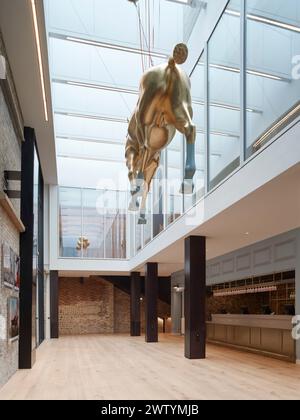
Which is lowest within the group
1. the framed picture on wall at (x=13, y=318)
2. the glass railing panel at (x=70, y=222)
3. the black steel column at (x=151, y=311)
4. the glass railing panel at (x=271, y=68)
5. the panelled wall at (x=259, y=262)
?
the black steel column at (x=151, y=311)

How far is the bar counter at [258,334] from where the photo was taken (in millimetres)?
10969

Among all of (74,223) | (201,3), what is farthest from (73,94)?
(74,223)

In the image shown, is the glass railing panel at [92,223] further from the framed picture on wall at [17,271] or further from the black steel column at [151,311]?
the framed picture on wall at [17,271]

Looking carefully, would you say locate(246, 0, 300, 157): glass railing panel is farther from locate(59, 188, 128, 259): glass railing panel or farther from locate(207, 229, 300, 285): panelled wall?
locate(59, 188, 128, 259): glass railing panel

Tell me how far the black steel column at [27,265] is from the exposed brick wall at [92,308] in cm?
1446

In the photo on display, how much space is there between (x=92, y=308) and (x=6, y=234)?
17513 mm

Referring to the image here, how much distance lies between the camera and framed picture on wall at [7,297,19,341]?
8047 mm

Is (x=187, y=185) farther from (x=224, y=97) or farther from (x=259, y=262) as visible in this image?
(x=259, y=262)

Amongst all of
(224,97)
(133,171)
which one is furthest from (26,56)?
(224,97)

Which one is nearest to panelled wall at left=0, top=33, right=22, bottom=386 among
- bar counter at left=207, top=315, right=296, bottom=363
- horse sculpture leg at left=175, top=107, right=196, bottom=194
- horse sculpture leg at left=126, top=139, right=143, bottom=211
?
horse sculpture leg at left=126, top=139, right=143, bottom=211

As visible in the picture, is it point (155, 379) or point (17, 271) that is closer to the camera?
point (155, 379)

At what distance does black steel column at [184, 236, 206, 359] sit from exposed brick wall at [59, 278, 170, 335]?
46.2ft

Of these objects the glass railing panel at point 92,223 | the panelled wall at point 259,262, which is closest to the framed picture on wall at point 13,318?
the panelled wall at point 259,262

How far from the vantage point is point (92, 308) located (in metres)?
24.6
